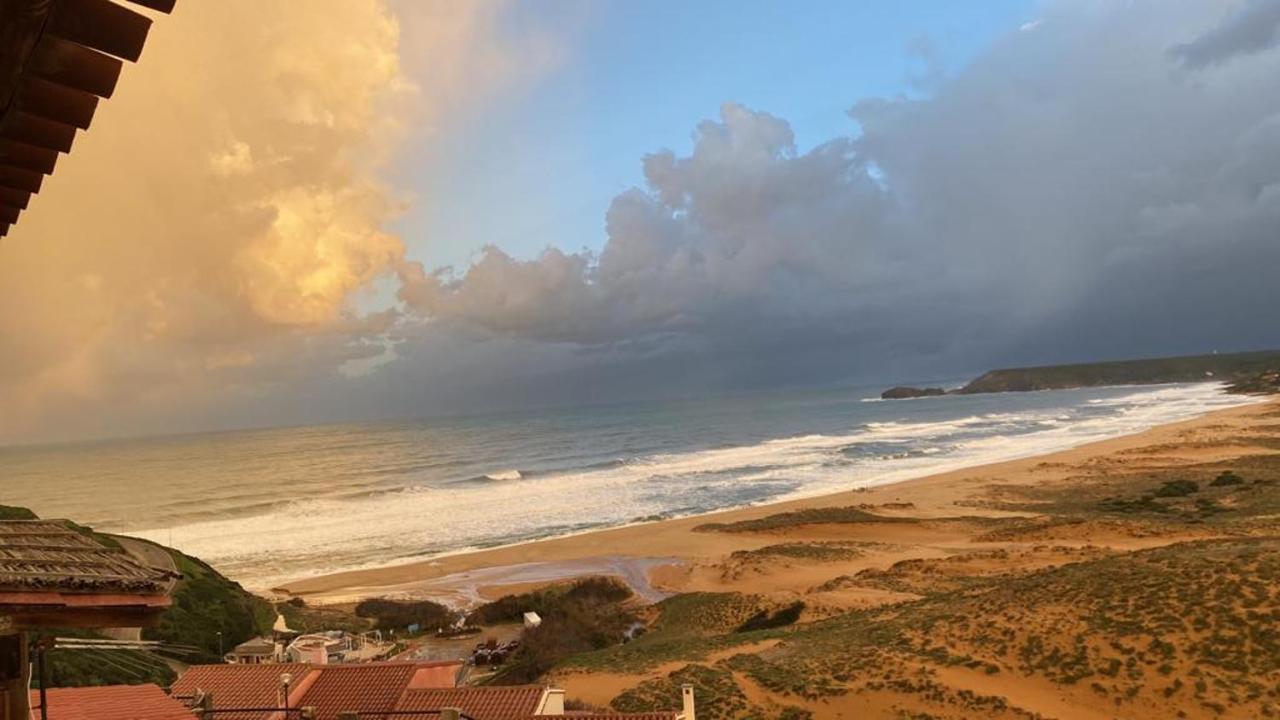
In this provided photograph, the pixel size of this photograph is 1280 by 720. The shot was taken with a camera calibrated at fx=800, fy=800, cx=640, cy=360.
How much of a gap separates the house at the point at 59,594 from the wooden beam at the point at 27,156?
173cm

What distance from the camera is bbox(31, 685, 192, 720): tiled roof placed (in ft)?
33.6

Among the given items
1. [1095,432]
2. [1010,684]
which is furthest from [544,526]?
[1095,432]

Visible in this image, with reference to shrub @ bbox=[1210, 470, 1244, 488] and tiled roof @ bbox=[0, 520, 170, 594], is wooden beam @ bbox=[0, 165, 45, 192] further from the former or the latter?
shrub @ bbox=[1210, 470, 1244, 488]

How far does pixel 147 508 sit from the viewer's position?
7406 centimetres

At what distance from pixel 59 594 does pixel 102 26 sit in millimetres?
2435

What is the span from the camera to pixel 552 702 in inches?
611

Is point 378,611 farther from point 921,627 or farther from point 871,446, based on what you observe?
point 871,446

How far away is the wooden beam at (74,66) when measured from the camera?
2111mm

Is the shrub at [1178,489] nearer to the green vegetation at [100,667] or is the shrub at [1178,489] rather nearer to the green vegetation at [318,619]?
the green vegetation at [318,619]

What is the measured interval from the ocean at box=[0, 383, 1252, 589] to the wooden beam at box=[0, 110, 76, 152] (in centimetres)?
4113

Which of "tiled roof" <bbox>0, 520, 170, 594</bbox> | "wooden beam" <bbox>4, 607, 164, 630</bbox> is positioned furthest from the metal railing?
"wooden beam" <bbox>4, 607, 164, 630</bbox>

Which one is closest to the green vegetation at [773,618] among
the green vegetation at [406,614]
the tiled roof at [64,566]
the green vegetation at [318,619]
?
the green vegetation at [406,614]

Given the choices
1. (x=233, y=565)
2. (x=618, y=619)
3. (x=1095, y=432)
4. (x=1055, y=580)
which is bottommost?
(x=233, y=565)

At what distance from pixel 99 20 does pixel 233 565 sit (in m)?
48.5
